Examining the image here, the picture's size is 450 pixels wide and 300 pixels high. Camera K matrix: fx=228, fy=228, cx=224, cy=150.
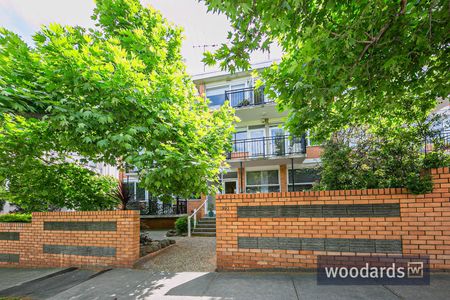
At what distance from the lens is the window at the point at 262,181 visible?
12.9 meters

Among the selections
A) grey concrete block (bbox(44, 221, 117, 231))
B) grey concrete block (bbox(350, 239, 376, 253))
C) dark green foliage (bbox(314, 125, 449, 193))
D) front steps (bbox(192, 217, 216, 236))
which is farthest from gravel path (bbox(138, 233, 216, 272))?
dark green foliage (bbox(314, 125, 449, 193))

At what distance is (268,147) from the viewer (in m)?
12.2

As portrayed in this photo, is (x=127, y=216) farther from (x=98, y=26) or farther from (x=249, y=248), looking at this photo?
(x=98, y=26)

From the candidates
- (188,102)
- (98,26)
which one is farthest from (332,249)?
(98,26)

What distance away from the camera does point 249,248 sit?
467 centimetres

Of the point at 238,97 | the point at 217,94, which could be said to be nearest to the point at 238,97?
the point at 238,97

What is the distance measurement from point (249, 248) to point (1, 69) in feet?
19.6

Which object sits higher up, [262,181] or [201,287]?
[262,181]

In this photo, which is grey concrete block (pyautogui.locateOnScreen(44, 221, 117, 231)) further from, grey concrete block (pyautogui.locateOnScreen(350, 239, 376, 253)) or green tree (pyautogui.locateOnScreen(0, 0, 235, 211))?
grey concrete block (pyautogui.locateOnScreen(350, 239, 376, 253))

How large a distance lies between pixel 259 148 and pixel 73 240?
355 inches

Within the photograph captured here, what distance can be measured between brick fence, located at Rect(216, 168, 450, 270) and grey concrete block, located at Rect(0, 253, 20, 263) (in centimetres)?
577

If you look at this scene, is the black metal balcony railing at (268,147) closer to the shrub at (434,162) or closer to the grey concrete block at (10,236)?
the shrub at (434,162)

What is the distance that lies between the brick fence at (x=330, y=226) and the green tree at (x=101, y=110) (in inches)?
59.5

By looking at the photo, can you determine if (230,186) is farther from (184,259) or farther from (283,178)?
(184,259)
